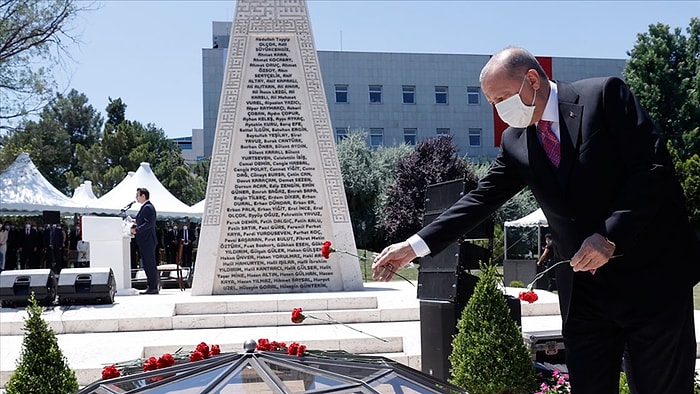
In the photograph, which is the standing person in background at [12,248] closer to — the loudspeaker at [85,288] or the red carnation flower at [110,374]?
the loudspeaker at [85,288]

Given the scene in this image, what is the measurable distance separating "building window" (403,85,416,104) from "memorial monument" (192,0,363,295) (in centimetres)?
4023

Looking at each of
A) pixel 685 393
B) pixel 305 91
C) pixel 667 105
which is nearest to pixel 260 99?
pixel 305 91

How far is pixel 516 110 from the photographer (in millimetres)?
2744

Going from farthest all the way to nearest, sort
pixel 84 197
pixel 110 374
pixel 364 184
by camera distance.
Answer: pixel 364 184 → pixel 84 197 → pixel 110 374

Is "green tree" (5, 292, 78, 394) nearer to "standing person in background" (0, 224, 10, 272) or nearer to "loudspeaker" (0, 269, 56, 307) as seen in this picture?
"loudspeaker" (0, 269, 56, 307)

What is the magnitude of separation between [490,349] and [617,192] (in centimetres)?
325

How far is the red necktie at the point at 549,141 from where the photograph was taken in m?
2.81

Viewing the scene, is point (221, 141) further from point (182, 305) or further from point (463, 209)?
point (463, 209)

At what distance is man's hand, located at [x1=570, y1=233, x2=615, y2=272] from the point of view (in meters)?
2.40

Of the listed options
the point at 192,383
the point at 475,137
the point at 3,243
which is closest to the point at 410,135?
the point at 475,137

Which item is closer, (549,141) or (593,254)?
(593,254)

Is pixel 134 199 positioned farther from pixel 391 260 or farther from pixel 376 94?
pixel 376 94

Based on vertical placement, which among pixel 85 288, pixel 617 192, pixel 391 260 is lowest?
pixel 85 288

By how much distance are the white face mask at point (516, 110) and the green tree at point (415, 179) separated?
3478 cm
